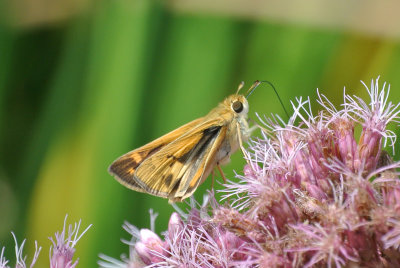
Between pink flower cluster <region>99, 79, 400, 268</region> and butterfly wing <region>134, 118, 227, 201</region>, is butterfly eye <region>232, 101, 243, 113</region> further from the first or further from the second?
pink flower cluster <region>99, 79, 400, 268</region>

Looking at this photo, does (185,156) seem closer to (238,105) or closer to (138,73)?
(238,105)

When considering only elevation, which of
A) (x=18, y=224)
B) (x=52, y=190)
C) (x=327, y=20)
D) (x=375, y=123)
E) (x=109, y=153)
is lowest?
(x=18, y=224)

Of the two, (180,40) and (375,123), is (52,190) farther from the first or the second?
(375,123)

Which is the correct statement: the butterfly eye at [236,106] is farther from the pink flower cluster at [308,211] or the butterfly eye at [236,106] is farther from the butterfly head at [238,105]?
the pink flower cluster at [308,211]

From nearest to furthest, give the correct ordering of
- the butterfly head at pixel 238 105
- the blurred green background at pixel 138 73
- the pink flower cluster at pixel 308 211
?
the pink flower cluster at pixel 308 211 < the butterfly head at pixel 238 105 < the blurred green background at pixel 138 73

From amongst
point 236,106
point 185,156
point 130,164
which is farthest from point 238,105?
point 130,164

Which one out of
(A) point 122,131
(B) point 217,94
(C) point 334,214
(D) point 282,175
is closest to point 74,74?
(A) point 122,131

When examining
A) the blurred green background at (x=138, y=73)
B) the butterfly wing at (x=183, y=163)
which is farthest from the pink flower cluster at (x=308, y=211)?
the blurred green background at (x=138, y=73)
